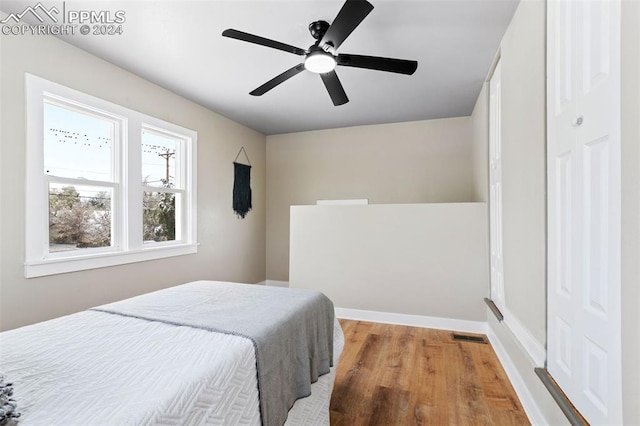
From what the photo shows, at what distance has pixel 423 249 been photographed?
3363 mm

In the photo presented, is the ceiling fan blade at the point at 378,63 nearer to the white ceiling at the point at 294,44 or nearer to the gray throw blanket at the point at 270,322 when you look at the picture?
the white ceiling at the point at 294,44

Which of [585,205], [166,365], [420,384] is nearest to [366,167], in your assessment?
[420,384]

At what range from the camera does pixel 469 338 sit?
9.89ft

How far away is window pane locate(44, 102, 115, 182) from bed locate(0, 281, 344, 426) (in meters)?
1.58

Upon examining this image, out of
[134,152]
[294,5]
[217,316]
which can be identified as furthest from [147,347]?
[134,152]

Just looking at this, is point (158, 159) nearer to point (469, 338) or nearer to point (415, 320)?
point (415, 320)

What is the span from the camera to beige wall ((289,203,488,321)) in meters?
3.21

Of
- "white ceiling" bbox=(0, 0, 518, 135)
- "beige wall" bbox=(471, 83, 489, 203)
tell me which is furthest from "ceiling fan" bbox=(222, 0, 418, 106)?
"beige wall" bbox=(471, 83, 489, 203)

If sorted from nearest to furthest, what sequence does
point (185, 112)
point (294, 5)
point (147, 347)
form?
point (147, 347) → point (294, 5) → point (185, 112)

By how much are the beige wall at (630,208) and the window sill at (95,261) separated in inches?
127

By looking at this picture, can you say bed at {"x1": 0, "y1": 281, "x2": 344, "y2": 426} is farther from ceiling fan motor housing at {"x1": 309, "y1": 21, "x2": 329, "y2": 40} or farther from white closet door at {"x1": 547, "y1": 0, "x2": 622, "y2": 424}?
Answer: ceiling fan motor housing at {"x1": 309, "y1": 21, "x2": 329, "y2": 40}

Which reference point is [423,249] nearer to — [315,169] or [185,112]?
[315,169]

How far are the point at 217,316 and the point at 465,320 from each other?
2832mm

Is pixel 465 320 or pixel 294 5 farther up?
pixel 294 5
